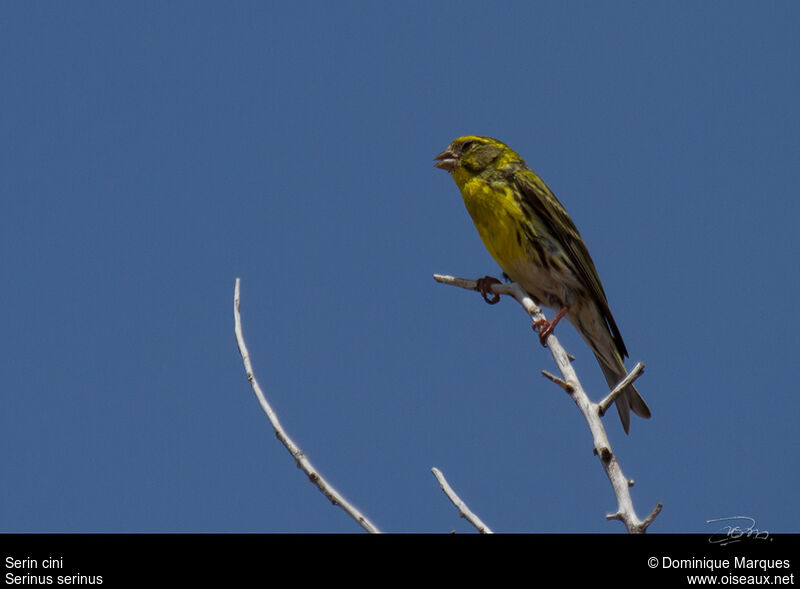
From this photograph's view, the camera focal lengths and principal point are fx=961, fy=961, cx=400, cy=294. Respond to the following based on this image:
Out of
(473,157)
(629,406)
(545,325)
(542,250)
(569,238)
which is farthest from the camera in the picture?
(473,157)

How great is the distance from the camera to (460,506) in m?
3.95

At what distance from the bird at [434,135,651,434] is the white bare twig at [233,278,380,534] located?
2.91 m

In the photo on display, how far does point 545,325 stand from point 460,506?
224 cm

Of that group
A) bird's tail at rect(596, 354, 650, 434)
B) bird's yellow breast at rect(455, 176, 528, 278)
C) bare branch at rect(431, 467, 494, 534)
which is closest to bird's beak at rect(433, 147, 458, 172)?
bird's yellow breast at rect(455, 176, 528, 278)

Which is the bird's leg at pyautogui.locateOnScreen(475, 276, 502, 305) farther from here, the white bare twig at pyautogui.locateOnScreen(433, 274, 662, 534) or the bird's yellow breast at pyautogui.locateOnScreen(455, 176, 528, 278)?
the white bare twig at pyautogui.locateOnScreen(433, 274, 662, 534)

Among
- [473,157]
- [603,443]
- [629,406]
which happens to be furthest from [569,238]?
[603,443]

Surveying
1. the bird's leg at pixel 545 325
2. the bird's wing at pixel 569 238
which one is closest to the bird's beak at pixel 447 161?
the bird's wing at pixel 569 238

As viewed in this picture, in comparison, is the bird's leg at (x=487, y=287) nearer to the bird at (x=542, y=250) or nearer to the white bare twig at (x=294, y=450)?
the bird at (x=542, y=250)

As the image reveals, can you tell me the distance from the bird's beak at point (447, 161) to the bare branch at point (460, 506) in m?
4.15

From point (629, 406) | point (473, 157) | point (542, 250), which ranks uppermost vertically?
point (473, 157)

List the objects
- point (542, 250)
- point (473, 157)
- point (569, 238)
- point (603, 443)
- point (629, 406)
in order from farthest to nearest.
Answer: point (473, 157), point (569, 238), point (542, 250), point (629, 406), point (603, 443)

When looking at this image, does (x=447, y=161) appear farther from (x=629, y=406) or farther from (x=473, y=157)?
(x=629, y=406)
